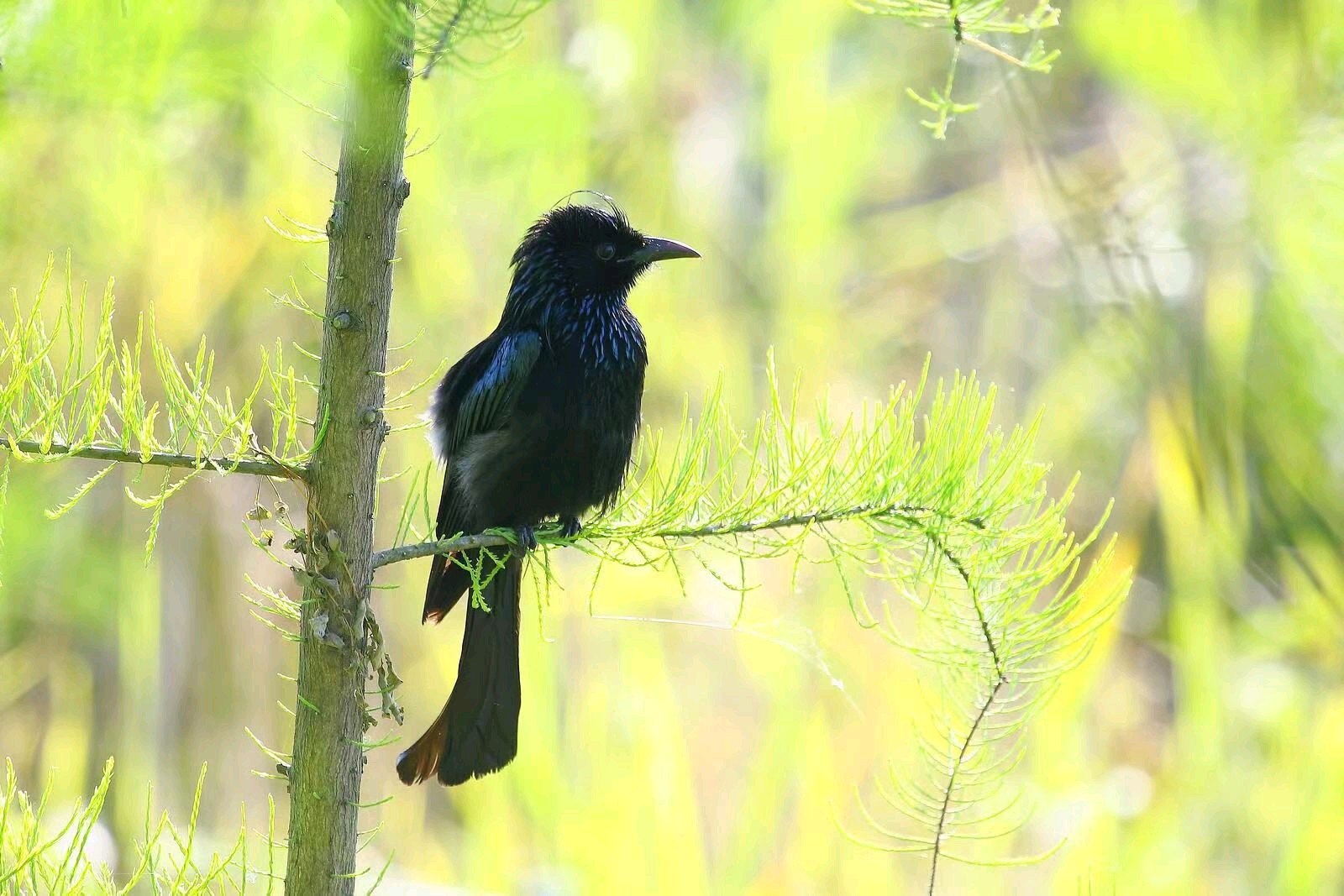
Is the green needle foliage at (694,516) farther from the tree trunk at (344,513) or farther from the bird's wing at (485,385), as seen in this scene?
the bird's wing at (485,385)

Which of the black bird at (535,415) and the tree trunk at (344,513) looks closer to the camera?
the tree trunk at (344,513)

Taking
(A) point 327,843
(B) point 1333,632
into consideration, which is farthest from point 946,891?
(A) point 327,843

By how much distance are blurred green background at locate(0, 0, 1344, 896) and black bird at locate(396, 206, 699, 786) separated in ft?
1.49

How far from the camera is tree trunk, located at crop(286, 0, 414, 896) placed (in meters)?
1.42

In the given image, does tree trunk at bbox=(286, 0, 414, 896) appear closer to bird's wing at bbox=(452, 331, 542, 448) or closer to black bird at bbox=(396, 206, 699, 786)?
black bird at bbox=(396, 206, 699, 786)

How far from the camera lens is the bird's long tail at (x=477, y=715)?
1950 mm

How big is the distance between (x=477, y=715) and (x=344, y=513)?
69 centimetres

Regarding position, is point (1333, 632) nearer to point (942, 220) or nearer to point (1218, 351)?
point (1218, 351)

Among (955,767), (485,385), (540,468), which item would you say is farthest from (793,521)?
(485,385)

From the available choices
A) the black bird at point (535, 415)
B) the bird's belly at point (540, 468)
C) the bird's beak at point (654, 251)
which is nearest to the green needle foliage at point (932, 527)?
the black bird at point (535, 415)

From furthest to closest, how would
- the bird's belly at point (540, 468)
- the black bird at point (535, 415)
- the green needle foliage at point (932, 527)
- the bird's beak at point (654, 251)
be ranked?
the bird's beak at point (654, 251) < the bird's belly at point (540, 468) < the black bird at point (535, 415) < the green needle foliage at point (932, 527)

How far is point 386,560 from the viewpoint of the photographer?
1.49 m

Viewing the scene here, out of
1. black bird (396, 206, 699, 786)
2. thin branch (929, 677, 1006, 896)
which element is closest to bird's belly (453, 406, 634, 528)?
black bird (396, 206, 699, 786)

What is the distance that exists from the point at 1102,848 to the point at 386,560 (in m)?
2.33
